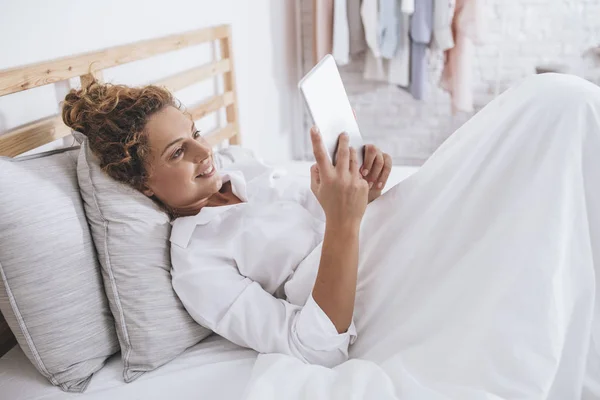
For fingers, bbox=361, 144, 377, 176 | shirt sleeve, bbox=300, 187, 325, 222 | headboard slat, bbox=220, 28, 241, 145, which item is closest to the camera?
fingers, bbox=361, 144, 377, 176

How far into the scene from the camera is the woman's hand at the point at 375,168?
48.1 inches

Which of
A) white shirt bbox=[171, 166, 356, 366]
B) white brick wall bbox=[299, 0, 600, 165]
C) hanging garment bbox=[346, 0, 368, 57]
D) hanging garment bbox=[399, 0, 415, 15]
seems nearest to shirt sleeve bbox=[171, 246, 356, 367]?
white shirt bbox=[171, 166, 356, 366]

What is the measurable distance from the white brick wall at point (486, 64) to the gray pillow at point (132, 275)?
2180mm

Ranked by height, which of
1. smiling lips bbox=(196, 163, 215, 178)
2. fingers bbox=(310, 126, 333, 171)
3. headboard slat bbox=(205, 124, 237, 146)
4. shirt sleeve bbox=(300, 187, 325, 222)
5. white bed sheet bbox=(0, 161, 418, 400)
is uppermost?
fingers bbox=(310, 126, 333, 171)

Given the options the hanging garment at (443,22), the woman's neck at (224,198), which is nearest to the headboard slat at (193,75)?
the woman's neck at (224,198)

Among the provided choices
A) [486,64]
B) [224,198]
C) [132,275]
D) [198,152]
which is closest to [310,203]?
[224,198]

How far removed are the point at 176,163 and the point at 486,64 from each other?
2418 mm

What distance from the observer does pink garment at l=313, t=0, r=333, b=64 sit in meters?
2.89

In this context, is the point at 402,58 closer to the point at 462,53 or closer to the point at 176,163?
the point at 462,53

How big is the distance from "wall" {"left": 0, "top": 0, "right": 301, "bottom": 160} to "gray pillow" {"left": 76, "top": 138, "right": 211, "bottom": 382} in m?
0.31

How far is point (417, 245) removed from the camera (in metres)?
1.07

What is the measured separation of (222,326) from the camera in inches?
43.3

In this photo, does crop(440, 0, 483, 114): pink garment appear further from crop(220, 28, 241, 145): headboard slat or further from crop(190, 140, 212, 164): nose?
crop(190, 140, 212, 164): nose

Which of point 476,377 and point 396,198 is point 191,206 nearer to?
point 396,198
